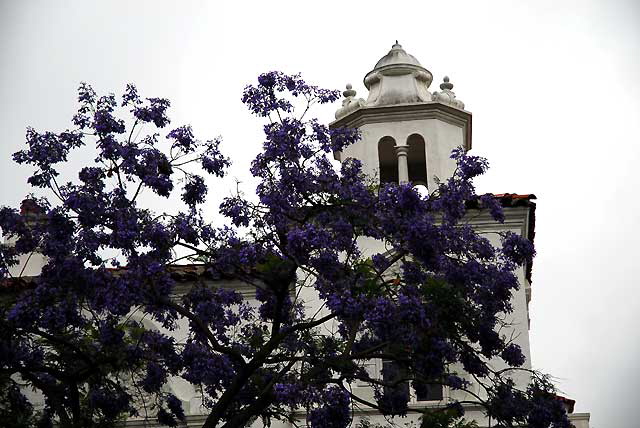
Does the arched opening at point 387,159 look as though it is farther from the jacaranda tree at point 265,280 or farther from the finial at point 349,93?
the jacaranda tree at point 265,280

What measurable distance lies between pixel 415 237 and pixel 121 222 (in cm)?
340

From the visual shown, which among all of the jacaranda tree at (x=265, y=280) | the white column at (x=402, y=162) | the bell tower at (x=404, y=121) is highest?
the bell tower at (x=404, y=121)

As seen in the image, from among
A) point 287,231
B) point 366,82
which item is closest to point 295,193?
point 287,231

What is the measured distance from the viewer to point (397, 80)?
22.9 meters

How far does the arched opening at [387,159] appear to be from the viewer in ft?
73.9

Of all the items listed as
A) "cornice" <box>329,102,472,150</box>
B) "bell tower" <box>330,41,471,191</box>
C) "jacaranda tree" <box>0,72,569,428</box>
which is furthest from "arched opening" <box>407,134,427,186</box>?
"jacaranda tree" <box>0,72,569,428</box>

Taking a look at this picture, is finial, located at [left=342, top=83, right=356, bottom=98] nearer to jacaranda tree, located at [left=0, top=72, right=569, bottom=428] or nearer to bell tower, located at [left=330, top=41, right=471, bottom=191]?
bell tower, located at [left=330, top=41, right=471, bottom=191]

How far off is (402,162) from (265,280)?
27.8 feet

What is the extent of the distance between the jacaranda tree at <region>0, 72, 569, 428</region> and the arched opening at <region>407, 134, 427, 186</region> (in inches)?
311

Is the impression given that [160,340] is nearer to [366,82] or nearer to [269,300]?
[269,300]

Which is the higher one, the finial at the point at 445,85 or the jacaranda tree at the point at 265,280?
the finial at the point at 445,85

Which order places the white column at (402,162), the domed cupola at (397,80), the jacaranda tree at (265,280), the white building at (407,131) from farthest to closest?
the domed cupola at (397,80) → the white column at (402,162) → the white building at (407,131) → the jacaranda tree at (265,280)

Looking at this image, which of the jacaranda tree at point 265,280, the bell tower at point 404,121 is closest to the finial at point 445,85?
the bell tower at point 404,121

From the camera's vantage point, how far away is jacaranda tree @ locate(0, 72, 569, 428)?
13398 mm
